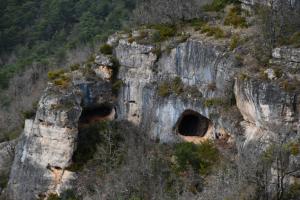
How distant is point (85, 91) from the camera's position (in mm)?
37562

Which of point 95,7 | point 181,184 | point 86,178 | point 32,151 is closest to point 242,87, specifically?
point 181,184

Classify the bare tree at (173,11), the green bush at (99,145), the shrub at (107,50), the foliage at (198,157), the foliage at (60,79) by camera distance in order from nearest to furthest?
the foliage at (198,157), the green bush at (99,145), the foliage at (60,79), the bare tree at (173,11), the shrub at (107,50)

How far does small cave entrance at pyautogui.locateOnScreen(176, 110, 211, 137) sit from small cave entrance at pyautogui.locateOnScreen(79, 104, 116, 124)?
4.56 m

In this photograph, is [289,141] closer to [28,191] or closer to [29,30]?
[28,191]

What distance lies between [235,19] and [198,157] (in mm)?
8299

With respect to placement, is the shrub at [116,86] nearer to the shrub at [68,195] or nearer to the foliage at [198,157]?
the foliage at [198,157]

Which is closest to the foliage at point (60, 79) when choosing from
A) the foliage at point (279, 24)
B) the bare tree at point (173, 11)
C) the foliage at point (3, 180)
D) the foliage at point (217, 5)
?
the bare tree at point (173, 11)

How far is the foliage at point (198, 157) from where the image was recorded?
32656mm

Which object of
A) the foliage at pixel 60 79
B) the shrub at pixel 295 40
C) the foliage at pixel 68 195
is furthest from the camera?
the foliage at pixel 60 79

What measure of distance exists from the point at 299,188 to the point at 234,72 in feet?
23.7

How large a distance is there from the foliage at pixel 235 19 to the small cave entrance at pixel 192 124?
5.49m

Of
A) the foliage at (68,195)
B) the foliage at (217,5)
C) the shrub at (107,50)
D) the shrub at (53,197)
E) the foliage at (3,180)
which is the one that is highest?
the foliage at (217,5)

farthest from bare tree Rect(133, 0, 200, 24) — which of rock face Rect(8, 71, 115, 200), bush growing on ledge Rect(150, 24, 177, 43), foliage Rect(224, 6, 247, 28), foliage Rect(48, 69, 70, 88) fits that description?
foliage Rect(48, 69, 70, 88)

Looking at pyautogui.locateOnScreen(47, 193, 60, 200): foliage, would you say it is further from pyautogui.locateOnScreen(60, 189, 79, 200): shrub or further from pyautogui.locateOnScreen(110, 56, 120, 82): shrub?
pyautogui.locateOnScreen(110, 56, 120, 82): shrub
